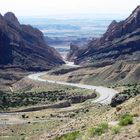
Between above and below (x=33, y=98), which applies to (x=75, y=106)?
above

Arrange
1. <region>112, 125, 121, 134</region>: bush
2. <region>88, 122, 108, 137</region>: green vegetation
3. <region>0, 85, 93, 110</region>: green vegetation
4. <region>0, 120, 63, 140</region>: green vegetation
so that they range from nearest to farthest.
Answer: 1. <region>112, 125, 121, 134</region>: bush
2. <region>88, 122, 108, 137</region>: green vegetation
3. <region>0, 120, 63, 140</region>: green vegetation
4. <region>0, 85, 93, 110</region>: green vegetation

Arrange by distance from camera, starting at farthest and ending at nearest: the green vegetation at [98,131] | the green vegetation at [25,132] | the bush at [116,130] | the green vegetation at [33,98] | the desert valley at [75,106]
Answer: the green vegetation at [33,98], the green vegetation at [25,132], the desert valley at [75,106], the green vegetation at [98,131], the bush at [116,130]

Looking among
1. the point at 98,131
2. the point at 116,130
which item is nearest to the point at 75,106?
the point at 98,131

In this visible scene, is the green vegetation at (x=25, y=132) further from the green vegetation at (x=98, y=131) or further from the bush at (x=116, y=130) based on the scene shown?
the bush at (x=116, y=130)

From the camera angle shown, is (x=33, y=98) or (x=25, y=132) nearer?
(x=25, y=132)

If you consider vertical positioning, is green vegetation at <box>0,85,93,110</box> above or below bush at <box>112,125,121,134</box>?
below

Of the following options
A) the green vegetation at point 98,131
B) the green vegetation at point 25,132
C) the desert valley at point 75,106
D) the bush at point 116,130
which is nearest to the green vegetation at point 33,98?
the desert valley at point 75,106

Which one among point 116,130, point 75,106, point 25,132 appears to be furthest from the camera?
point 75,106

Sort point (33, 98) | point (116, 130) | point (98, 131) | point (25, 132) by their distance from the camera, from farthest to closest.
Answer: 1. point (33, 98)
2. point (25, 132)
3. point (98, 131)
4. point (116, 130)

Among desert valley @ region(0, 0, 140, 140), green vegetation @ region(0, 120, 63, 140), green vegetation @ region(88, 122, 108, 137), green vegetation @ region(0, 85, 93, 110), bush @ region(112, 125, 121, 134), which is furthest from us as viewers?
green vegetation @ region(0, 85, 93, 110)

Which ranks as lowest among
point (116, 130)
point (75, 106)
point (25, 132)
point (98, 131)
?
point (75, 106)

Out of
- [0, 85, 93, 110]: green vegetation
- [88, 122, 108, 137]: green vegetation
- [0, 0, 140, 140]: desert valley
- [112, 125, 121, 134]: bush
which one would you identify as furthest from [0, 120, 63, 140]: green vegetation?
[0, 85, 93, 110]: green vegetation

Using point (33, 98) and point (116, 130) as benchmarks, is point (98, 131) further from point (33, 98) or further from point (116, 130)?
point (33, 98)

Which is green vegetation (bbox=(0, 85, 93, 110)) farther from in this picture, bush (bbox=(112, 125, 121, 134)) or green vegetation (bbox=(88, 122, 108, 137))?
bush (bbox=(112, 125, 121, 134))
